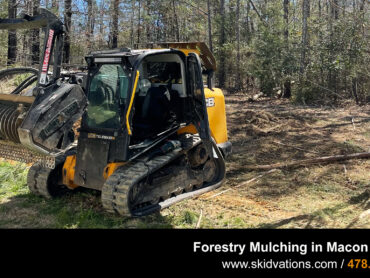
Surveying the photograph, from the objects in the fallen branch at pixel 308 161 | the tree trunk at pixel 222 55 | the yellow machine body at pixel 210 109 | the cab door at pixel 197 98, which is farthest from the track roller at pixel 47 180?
the tree trunk at pixel 222 55

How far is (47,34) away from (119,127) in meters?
1.42

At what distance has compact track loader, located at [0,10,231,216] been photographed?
4.70 meters

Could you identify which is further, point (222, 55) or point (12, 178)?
point (222, 55)

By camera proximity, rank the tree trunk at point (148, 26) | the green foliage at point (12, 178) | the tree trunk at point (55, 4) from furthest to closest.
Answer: the tree trunk at point (148, 26) < the tree trunk at point (55, 4) < the green foliage at point (12, 178)

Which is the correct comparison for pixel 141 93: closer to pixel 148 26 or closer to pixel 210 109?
pixel 210 109

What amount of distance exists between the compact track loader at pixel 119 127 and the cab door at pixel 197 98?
0.05 ft

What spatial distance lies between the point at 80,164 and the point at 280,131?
6.08 metres

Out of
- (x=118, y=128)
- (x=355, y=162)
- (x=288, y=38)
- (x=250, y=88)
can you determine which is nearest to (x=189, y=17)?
(x=250, y=88)

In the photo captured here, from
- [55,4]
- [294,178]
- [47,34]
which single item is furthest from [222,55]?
[47,34]

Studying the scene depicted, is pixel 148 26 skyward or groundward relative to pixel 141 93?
skyward

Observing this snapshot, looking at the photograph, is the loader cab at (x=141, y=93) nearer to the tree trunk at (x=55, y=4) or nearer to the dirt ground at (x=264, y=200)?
the dirt ground at (x=264, y=200)

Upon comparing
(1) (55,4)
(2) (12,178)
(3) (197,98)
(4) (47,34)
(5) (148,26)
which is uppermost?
(5) (148,26)

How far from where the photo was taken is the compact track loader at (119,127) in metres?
4.70

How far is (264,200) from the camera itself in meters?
5.93
